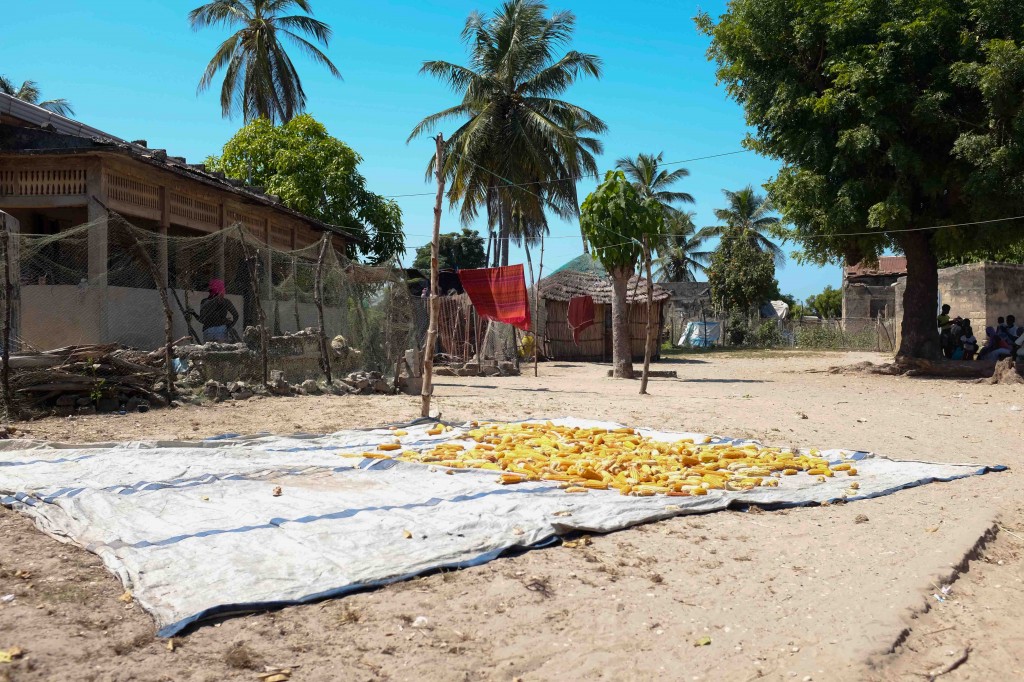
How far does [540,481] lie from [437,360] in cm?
1454

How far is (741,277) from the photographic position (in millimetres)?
39250

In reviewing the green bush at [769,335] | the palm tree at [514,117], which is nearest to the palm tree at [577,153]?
the palm tree at [514,117]

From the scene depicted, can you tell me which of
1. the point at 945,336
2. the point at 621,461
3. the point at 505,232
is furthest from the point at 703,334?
the point at 621,461

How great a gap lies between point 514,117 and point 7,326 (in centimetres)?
2210

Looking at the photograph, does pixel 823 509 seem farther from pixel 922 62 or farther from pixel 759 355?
pixel 759 355

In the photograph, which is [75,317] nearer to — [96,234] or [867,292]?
[96,234]

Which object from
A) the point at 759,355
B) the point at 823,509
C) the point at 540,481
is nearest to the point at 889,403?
the point at 823,509

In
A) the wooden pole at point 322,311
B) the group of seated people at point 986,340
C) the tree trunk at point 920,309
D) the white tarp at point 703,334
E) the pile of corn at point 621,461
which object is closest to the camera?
the pile of corn at point 621,461

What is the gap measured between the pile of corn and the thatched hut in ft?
59.8

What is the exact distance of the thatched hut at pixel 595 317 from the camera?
26.4m

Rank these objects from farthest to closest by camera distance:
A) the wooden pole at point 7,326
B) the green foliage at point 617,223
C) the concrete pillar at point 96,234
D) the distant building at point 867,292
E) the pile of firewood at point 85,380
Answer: the distant building at point 867,292 → the green foliage at point 617,223 → the concrete pillar at point 96,234 → the pile of firewood at point 85,380 → the wooden pole at point 7,326

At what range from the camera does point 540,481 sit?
602cm

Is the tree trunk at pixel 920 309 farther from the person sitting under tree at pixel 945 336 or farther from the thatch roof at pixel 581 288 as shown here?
the thatch roof at pixel 581 288

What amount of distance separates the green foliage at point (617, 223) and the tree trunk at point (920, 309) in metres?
6.21
